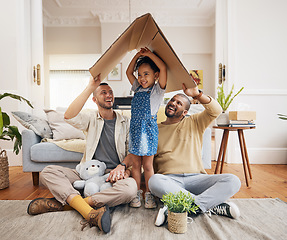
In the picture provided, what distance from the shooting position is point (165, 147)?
1762mm

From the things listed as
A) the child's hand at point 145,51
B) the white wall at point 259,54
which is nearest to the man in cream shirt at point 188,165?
the child's hand at point 145,51

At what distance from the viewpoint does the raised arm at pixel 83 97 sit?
5.25 feet

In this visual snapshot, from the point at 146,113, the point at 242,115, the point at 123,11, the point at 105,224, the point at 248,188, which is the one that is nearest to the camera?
the point at 105,224

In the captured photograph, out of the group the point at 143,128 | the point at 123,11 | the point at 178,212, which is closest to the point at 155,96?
the point at 143,128

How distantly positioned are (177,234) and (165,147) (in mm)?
636

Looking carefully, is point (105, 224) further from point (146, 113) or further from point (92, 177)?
point (146, 113)

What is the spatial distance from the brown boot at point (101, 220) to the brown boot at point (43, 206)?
0.26 m

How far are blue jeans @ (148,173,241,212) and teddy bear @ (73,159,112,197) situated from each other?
1.14 ft

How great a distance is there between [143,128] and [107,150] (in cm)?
40

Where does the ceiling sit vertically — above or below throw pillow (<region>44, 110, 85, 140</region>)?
above

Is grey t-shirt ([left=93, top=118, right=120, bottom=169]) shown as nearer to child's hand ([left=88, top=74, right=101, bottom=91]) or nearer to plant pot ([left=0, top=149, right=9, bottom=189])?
child's hand ([left=88, top=74, right=101, bottom=91])

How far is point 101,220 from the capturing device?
1.27 meters

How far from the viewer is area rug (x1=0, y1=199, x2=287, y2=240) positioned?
1251 mm

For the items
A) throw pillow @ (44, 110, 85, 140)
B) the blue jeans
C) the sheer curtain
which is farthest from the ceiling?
the blue jeans
